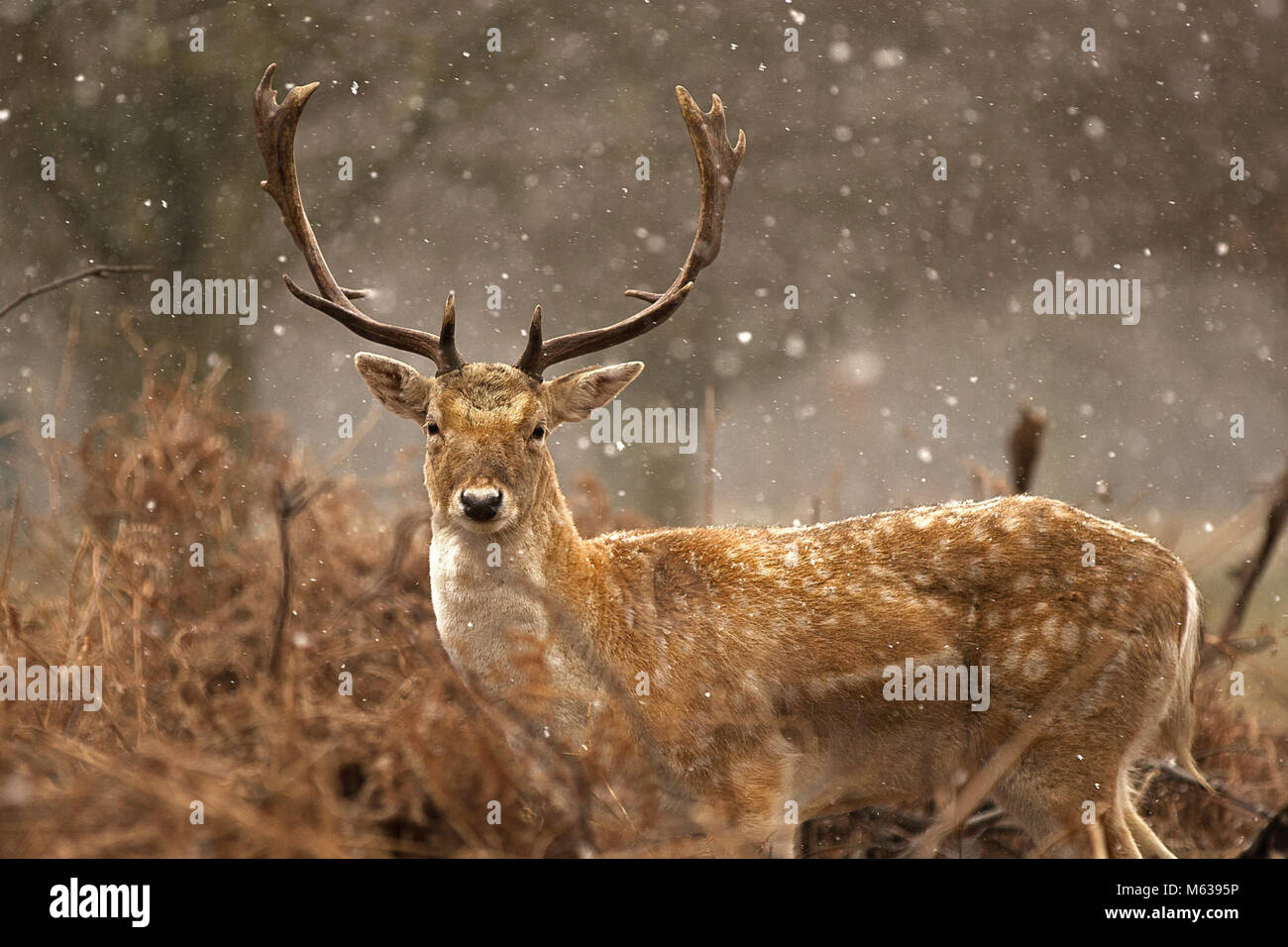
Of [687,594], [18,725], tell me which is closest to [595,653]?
[687,594]

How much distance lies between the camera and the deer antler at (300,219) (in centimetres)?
458

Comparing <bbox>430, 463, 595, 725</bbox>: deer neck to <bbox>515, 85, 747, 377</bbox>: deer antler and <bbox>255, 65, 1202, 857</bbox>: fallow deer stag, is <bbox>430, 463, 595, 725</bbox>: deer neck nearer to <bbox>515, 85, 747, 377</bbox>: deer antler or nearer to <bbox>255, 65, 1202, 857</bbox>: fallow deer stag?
<bbox>255, 65, 1202, 857</bbox>: fallow deer stag

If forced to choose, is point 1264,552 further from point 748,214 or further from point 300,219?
point 748,214

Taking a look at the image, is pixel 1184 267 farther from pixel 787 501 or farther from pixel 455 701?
pixel 455 701

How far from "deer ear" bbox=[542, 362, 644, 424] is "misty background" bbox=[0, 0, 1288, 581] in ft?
18.1

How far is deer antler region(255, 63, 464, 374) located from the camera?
458 centimetres

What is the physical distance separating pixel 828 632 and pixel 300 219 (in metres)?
2.76

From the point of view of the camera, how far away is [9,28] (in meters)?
10.4

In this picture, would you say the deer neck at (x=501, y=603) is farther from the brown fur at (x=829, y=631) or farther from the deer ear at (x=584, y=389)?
the deer ear at (x=584, y=389)

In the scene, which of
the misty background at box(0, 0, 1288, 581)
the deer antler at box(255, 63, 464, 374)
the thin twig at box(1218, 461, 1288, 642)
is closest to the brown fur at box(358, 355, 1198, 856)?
the deer antler at box(255, 63, 464, 374)

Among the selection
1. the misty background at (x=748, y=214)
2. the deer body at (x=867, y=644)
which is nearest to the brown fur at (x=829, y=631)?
the deer body at (x=867, y=644)

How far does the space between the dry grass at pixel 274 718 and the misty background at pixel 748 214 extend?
398 cm

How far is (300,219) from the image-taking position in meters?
4.88

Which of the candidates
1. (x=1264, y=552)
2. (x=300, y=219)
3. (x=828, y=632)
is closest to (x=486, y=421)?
(x=300, y=219)
